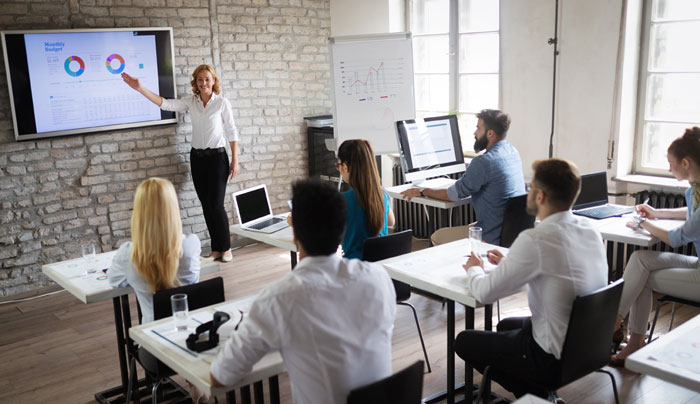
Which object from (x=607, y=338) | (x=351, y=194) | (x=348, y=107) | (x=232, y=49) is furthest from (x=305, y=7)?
(x=607, y=338)

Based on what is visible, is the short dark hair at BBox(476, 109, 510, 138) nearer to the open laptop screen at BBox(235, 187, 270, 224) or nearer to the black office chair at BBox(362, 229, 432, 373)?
the black office chair at BBox(362, 229, 432, 373)

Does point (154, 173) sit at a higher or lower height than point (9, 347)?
higher

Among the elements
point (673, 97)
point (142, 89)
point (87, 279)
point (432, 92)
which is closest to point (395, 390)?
point (87, 279)

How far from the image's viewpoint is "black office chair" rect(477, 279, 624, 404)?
2.35 meters

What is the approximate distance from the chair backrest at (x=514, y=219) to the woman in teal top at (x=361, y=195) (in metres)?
0.91

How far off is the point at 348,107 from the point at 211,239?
1.75 m

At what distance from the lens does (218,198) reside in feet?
19.0

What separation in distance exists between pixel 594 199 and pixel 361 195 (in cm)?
179

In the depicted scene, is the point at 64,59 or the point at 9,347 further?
the point at 64,59

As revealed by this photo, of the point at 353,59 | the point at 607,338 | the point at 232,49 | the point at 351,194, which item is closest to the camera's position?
the point at 607,338

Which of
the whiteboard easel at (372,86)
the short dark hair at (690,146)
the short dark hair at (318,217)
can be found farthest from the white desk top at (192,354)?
the whiteboard easel at (372,86)

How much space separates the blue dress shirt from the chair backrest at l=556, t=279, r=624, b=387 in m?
1.62

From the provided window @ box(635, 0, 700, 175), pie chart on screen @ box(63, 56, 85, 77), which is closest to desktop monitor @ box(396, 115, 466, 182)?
window @ box(635, 0, 700, 175)

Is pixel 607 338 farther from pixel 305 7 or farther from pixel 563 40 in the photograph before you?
pixel 305 7
